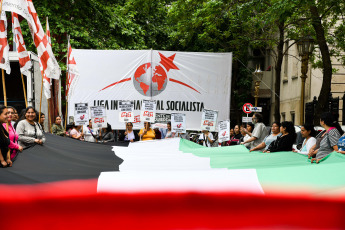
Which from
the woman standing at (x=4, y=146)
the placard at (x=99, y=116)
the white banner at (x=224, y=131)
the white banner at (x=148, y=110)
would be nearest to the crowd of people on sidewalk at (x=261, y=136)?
the woman standing at (x=4, y=146)

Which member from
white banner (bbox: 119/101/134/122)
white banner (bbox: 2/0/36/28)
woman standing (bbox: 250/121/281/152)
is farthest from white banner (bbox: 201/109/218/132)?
white banner (bbox: 2/0/36/28)

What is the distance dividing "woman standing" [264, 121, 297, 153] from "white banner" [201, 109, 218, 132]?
20.8 ft

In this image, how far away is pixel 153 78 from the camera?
18703 mm

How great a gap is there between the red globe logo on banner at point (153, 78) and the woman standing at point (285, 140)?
807cm

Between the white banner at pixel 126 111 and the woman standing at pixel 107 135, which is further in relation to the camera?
the white banner at pixel 126 111

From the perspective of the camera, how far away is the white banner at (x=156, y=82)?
18.4 meters

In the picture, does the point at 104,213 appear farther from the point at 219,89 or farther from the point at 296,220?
the point at 219,89

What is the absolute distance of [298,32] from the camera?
20766 mm

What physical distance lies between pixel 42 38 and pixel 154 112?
5.94 meters

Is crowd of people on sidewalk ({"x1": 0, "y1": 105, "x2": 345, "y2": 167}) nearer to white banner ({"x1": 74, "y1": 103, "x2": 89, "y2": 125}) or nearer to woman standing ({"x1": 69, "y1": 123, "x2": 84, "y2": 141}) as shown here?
white banner ({"x1": 74, "y1": 103, "x2": 89, "y2": 125})

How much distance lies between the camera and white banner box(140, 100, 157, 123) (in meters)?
17.0

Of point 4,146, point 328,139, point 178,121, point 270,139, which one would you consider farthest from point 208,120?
point 4,146

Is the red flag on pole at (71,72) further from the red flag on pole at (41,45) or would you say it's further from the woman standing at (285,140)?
the woman standing at (285,140)

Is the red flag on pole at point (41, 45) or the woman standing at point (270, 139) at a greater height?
the red flag on pole at point (41, 45)
